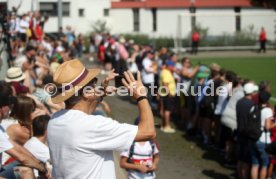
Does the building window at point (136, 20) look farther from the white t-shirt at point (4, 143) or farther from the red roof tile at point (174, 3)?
the white t-shirt at point (4, 143)

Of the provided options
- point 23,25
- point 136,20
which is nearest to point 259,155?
point 23,25

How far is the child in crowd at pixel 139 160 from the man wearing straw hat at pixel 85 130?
114 inches

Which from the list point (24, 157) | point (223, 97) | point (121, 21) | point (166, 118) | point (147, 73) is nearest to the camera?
point (24, 157)

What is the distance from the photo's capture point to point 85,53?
117 ft

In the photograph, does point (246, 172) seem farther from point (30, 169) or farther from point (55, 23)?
point (55, 23)

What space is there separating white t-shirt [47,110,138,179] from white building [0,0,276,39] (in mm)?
36025

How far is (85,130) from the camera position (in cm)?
397

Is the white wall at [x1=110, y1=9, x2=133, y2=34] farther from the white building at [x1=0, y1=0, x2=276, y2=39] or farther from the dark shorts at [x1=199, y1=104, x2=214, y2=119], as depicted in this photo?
the dark shorts at [x1=199, y1=104, x2=214, y2=119]

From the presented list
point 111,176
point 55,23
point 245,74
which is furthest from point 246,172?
point 55,23

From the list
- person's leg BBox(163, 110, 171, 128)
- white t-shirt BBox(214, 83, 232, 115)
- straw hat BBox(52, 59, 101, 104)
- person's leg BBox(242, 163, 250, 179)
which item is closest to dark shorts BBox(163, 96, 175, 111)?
person's leg BBox(163, 110, 171, 128)

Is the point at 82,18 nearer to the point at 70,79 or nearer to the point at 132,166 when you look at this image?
the point at 132,166

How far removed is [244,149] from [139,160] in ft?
9.74

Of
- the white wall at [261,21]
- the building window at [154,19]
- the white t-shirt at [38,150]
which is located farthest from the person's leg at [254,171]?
the building window at [154,19]

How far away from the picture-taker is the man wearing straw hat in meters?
3.98
